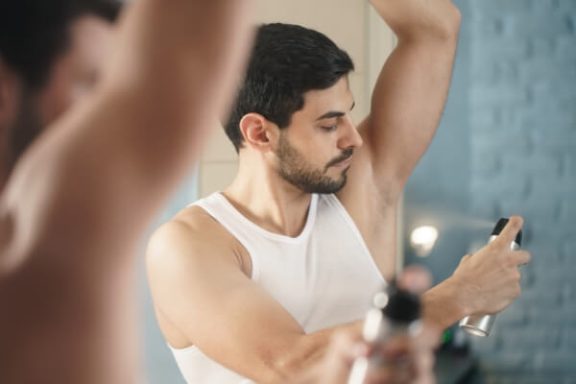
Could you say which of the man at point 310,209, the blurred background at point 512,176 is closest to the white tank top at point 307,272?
the man at point 310,209

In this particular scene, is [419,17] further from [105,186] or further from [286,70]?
[105,186]

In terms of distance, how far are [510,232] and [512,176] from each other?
6.10 feet

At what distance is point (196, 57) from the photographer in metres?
0.49

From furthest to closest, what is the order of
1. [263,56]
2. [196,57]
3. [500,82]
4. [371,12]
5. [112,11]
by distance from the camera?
[500,82] → [371,12] → [263,56] → [112,11] → [196,57]

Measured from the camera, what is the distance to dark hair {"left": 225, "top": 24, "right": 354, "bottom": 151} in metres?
1.53

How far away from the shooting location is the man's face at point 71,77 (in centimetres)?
59

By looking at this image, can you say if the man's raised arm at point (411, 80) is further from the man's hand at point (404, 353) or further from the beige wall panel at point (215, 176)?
the man's hand at point (404, 353)

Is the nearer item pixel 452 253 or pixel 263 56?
pixel 263 56

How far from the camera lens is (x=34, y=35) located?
0.58m

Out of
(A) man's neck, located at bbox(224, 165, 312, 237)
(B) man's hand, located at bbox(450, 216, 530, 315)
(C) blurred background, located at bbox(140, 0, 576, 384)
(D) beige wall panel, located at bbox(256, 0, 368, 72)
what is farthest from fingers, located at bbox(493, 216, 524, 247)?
(C) blurred background, located at bbox(140, 0, 576, 384)

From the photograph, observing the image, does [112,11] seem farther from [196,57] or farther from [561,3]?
[561,3]

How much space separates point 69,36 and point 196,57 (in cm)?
13

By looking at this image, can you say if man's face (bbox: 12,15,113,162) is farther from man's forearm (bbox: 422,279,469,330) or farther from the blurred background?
the blurred background

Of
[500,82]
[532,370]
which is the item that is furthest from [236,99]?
[532,370]
